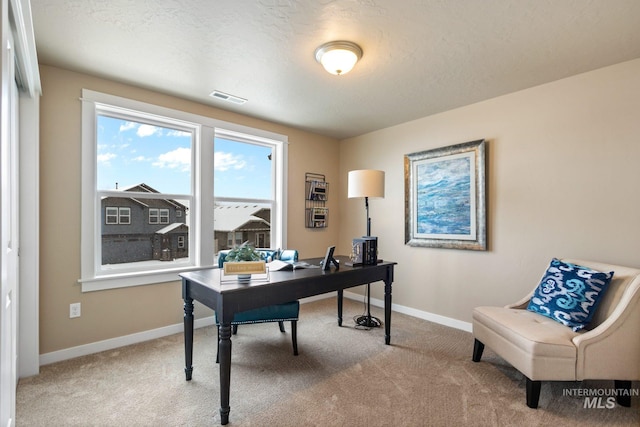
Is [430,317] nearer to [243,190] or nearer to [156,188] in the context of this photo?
[243,190]

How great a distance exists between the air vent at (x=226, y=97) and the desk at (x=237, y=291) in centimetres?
175

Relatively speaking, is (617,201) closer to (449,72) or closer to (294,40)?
(449,72)

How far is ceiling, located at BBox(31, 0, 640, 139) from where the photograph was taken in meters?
1.78

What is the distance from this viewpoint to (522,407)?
1884 millimetres

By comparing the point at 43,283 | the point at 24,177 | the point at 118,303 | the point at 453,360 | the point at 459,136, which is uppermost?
the point at 459,136

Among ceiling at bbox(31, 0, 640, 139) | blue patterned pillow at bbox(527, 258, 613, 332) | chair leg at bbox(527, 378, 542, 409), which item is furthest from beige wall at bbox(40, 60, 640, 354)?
chair leg at bbox(527, 378, 542, 409)

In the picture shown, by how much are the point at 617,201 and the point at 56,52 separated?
438 centimetres

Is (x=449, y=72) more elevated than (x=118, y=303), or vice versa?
(x=449, y=72)

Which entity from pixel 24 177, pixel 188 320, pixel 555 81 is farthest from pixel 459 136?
pixel 24 177

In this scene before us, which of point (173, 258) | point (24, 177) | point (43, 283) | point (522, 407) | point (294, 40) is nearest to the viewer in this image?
point (522, 407)

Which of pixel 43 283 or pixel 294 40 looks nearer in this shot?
pixel 294 40

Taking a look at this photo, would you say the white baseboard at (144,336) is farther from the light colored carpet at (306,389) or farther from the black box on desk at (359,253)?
the black box on desk at (359,253)

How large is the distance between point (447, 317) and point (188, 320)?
266 centimetres

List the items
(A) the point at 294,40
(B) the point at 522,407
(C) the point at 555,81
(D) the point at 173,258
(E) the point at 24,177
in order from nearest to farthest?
(B) the point at 522,407
(A) the point at 294,40
(E) the point at 24,177
(C) the point at 555,81
(D) the point at 173,258
